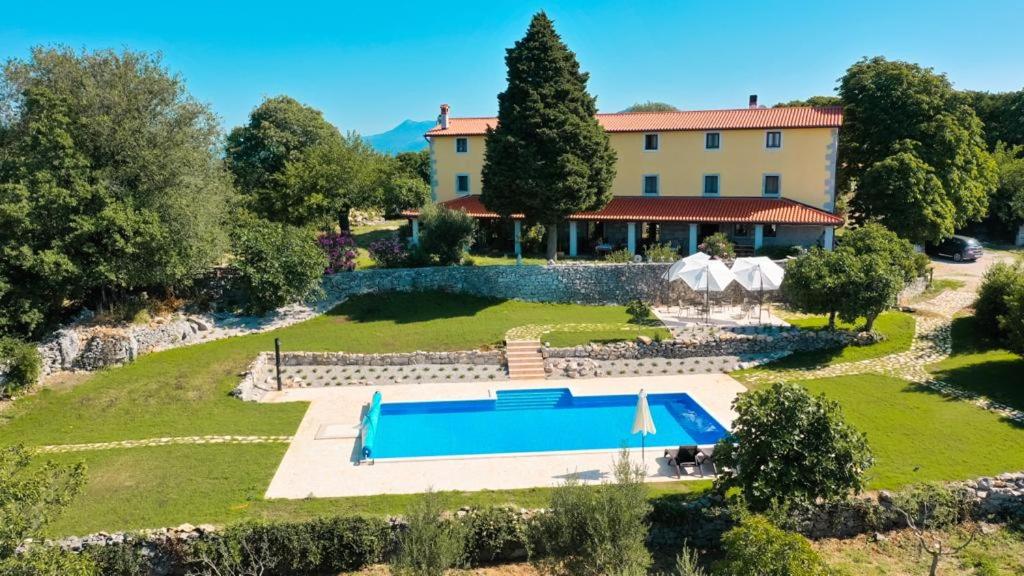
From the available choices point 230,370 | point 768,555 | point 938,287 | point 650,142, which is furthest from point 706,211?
point 768,555

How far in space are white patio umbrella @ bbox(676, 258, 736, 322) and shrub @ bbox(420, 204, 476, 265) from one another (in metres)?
11.4

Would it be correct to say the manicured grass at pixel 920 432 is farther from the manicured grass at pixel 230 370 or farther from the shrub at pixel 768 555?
the manicured grass at pixel 230 370

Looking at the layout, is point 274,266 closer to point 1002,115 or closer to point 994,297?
point 994,297

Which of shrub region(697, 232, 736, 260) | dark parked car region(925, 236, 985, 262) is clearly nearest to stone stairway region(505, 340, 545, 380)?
shrub region(697, 232, 736, 260)

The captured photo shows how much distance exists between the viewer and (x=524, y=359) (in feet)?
80.0

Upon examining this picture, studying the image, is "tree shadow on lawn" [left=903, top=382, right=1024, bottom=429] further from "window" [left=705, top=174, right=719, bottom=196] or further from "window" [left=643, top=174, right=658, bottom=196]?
"window" [left=643, top=174, right=658, bottom=196]

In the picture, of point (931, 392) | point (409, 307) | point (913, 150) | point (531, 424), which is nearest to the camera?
point (531, 424)

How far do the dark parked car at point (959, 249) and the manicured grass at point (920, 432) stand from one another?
2368cm

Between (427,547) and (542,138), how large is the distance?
2332 centimetres

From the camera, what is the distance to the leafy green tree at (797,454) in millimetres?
12836

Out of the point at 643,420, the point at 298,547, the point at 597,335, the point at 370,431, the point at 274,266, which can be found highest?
the point at 274,266

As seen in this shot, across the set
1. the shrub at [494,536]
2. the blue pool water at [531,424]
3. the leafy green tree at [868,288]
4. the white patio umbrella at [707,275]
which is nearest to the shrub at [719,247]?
the white patio umbrella at [707,275]

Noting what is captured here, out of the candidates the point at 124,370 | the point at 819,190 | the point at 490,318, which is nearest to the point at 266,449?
the point at 124,370

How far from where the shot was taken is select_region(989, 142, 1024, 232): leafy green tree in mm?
43938
